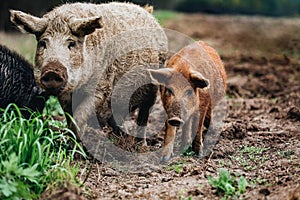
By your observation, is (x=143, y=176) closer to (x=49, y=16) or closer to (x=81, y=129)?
(x=81, y=129)

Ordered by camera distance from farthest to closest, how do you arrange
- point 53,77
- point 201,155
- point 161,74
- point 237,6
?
point 237,6, point 201,155, point 161,74, point 53,77

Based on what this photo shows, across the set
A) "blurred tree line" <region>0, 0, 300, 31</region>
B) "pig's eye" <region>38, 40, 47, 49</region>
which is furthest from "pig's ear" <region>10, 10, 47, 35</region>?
"blurred tree line" <region>0, 0, 300, 31</region>

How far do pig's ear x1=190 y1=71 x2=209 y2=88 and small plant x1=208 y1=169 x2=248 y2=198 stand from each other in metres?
1.11

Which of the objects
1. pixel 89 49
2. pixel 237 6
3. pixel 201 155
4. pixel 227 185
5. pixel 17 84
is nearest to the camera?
pixel 227 185

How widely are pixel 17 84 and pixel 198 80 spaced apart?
2285mm

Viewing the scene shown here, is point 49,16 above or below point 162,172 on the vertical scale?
above

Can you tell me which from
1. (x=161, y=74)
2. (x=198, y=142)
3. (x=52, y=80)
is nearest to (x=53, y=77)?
(x=52, y=80)

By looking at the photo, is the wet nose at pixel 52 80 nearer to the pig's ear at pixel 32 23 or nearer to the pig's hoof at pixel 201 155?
the pig's ear at pixel 32 23

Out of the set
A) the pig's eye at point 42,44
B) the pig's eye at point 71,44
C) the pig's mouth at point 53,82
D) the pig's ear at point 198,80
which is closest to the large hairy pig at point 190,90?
the pig's ear at point 198,80

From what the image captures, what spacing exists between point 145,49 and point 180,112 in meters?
1.28

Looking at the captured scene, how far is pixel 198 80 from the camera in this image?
586 centimetres

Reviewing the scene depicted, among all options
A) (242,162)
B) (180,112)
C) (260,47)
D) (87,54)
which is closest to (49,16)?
(87,54)

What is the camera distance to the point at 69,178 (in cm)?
499

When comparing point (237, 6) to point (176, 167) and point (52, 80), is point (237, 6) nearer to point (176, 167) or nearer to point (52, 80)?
point (176, 167)
